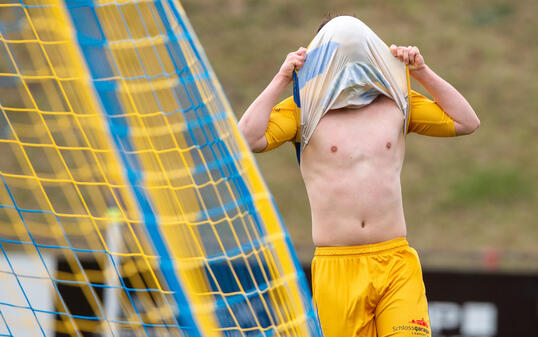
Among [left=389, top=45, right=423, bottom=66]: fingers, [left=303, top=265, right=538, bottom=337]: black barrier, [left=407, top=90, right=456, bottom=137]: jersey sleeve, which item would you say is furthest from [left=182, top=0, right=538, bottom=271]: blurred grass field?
[left=389, top=45, right=423, bottom=66]: fingers

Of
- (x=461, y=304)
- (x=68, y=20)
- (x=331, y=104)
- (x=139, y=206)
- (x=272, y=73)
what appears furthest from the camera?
(x=272, y=73)

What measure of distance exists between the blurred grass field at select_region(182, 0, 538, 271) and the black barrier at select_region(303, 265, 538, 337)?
2253 mm

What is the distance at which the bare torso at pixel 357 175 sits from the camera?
3246 millimetres

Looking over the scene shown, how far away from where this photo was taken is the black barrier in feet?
20.9

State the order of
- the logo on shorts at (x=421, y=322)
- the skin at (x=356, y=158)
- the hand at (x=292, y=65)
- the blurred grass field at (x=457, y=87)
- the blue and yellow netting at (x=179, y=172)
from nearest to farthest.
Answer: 1. the blue and yellow netting at (x=179, y=172)
2. the logo on shorts at (x=421, y=322)
3. the skin at (x=356, y=158)
4. the hand at (x=292, y=65)
5. the blurred grass field at (x=457, y=87)

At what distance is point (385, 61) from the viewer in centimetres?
331

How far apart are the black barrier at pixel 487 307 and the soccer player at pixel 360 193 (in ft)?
10.9

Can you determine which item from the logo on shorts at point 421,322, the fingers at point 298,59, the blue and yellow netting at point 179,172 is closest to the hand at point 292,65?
the fingers at point 298,59

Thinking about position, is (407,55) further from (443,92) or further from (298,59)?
(298,59)

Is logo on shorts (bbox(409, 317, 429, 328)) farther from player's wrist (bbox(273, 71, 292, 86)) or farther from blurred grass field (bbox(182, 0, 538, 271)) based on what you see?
blurred grass field (bbox(182, 0, 538, 271))

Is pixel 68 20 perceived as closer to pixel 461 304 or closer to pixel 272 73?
pixel 461 304

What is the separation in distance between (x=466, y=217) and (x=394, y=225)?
8.55 meters

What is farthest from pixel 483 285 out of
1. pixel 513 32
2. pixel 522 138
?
pixel 513 32

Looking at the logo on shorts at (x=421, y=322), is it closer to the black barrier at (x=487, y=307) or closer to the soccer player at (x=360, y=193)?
the soccer player at (x=360, y=193)
